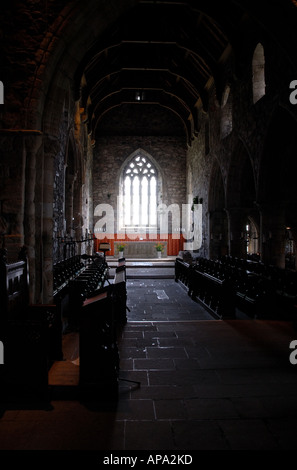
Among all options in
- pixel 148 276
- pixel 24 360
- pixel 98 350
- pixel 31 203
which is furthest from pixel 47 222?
pixel 148 276

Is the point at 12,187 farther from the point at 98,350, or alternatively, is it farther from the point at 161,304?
the point at 161,304

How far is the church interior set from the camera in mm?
2420

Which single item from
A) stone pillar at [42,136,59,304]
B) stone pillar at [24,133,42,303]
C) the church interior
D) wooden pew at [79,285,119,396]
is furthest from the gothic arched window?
wooden pew at [79,285,119,396]

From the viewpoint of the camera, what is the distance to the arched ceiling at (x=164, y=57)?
34.4ft

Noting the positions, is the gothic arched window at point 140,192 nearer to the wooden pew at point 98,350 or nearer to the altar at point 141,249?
the altar at point 141,249

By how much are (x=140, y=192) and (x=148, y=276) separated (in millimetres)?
9464

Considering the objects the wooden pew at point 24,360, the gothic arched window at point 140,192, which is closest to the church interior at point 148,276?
the wooden pew at point 24,360

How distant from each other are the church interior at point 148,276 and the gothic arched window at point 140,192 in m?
5.99

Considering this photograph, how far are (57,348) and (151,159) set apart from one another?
57.3 ft

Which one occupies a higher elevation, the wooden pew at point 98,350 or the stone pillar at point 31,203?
the stone pillar at point 31,203

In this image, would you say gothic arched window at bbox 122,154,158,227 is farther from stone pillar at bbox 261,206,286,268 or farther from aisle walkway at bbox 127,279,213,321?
stone pillar at bbox 261,206,286,268

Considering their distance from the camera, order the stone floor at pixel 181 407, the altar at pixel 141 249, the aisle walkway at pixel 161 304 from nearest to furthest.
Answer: the stone floor at pixel 181 407
the aisle walkway at pixel 161 304
the altar at pixel 141 249

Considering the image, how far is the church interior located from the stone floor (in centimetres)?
1

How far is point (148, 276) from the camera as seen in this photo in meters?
11.8
